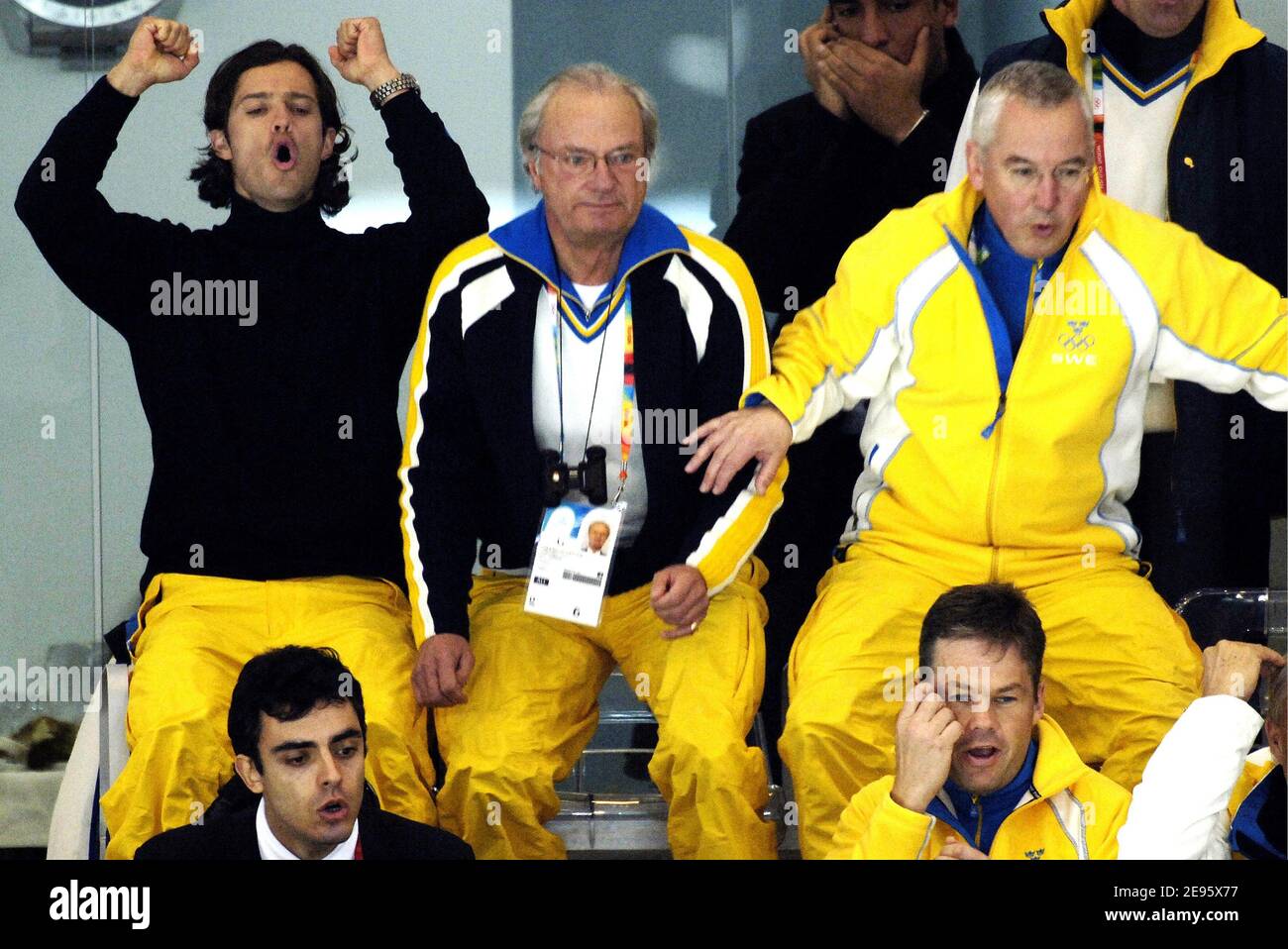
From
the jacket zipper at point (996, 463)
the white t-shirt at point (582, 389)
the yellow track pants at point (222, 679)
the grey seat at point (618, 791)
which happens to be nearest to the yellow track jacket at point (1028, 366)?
the jacket zipper at point (996, 463)

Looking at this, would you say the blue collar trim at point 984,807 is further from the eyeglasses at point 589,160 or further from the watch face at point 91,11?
the watch face at point 91,11

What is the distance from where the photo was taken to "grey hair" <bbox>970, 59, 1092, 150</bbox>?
3096mm

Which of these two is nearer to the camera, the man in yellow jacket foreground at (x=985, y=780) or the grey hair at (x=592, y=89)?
the man in yellow jacket foreground at (x=985, y=780)

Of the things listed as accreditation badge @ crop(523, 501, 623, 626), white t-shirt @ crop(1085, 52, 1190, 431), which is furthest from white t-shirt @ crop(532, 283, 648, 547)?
white t-shirt @ crop(1085, 52, 1190, 431)

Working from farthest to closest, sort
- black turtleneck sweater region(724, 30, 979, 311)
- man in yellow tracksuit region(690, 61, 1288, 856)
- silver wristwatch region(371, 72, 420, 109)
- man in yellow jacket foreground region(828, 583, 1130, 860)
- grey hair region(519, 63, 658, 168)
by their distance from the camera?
1. black turtleneck sweater region(724, 30, 979, 311)
2. silver wristwatch region(371, 72, 420, 109)
3. grey hair region(519, 63, 658, 168)
4. man in yellow tracksuit region(690, 61, 1288, 856)
5. man in yellow jacket foreground region(828, 583, 1130, 860)

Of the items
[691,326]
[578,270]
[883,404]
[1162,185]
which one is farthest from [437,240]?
[1162,185]

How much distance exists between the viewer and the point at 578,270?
3225 millimetres

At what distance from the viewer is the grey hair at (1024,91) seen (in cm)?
310

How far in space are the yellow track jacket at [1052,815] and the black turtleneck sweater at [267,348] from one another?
101 centimetres

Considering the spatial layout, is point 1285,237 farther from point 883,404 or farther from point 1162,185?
point 883,404

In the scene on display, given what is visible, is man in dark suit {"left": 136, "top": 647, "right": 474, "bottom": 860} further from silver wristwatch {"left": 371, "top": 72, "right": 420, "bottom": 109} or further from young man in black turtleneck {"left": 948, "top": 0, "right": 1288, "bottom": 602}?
young man in black turtleneck {"left": 948, "top": 0, "right": 1288, "bottom": 602}

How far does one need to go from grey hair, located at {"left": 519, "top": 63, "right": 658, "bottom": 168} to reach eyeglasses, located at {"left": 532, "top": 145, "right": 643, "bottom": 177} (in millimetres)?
46
